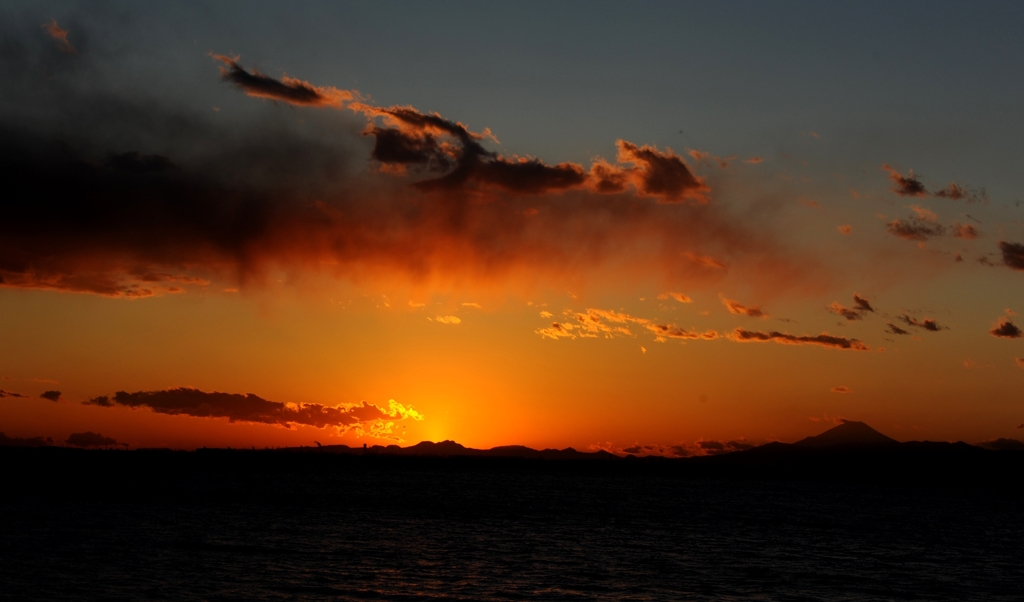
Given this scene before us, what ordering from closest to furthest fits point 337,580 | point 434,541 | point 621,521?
point 337,580, point 434,541, point 621,521

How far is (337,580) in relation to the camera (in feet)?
153

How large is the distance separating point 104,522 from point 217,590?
122 ft

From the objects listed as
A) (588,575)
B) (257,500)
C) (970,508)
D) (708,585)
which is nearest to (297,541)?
(588,575)

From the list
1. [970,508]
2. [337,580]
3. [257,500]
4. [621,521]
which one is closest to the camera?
[337,580]

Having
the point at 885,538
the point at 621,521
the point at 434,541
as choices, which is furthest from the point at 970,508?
the point at 434,541

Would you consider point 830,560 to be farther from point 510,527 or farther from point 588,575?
point 510,527

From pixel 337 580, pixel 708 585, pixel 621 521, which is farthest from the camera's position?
pixel 621 521

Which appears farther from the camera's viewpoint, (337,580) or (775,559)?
(775,559)

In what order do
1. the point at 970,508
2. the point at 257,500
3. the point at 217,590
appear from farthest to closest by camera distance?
the point at 970,508, the point at 257,500, the point at 217,590

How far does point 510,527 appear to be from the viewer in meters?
85.8

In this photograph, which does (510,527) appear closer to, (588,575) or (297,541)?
(297,541)

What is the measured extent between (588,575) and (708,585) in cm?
767

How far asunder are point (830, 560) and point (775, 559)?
517cm

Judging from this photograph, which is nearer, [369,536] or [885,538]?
[369,536]
